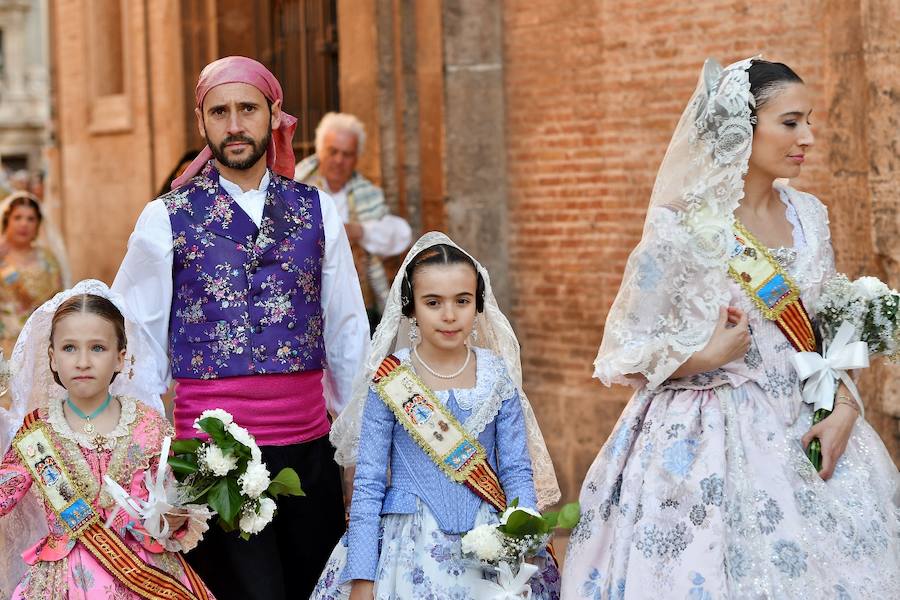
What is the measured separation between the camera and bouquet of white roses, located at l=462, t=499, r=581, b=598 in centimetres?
431

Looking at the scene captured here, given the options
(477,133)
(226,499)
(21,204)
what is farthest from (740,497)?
(21,204)

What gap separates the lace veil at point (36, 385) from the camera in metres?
4.80

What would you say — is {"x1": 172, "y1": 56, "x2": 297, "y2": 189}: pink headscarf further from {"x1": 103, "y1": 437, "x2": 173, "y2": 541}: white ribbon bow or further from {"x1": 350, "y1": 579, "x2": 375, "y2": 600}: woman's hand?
{"x1": 350, "y1": 579, "x2": 375, "y2": 600}: woman's hand

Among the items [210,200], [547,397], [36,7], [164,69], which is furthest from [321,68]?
[36,7]

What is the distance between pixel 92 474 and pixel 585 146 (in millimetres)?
4764

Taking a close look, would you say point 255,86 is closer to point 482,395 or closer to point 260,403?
point 260,403

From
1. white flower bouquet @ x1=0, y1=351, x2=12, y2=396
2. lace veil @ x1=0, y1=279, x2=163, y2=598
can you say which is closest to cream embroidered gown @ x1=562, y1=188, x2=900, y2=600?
lace veil @ x1=0, y1=279, x2=163, y2=598

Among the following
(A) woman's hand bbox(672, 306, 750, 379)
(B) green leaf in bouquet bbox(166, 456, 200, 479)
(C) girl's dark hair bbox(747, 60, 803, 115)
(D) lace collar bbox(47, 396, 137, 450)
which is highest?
(C) girl's dark hair bbox(747, 60, 803, 115)

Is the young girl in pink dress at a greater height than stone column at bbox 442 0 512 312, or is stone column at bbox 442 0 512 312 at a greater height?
stone column at bbox 442 0 512 312

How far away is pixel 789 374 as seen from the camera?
457 centimetres

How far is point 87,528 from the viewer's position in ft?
15.0

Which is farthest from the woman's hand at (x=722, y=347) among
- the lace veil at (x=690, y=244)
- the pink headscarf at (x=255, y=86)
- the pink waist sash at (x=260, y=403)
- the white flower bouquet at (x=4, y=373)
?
the white flower bouquet at (x=4, y=373)

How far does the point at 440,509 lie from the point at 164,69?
31.6ft

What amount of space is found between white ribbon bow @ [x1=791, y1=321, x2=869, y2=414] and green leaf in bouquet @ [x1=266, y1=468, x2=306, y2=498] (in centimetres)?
160
